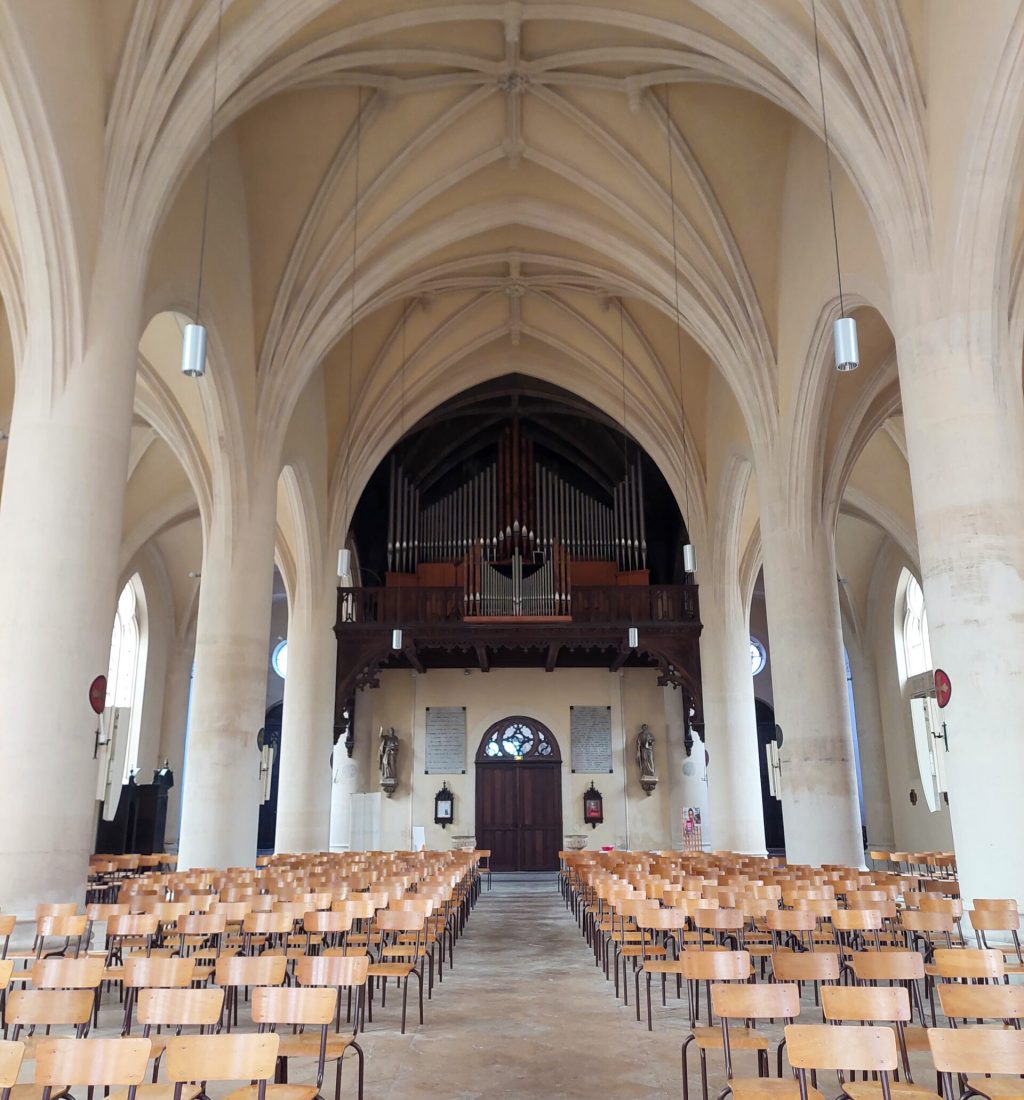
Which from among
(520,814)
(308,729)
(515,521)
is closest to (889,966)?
(308,729)

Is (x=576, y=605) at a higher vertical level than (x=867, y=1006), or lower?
higher

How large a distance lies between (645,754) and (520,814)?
349 cm

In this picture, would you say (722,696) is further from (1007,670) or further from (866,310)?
(1007,670)

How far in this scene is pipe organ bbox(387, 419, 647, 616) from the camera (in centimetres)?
2223

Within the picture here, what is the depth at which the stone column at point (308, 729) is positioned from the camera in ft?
64.3

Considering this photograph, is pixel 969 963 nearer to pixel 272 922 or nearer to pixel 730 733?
pixel 272 922

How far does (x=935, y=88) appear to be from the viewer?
395 inches

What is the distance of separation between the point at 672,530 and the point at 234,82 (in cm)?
1796

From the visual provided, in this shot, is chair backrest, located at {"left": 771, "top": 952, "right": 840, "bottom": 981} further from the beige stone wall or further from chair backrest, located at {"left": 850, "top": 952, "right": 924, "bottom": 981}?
the beige stone wall

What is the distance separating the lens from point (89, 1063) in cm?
325

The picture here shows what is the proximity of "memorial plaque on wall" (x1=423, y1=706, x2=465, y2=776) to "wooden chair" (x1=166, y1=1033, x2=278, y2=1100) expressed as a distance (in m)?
22.0

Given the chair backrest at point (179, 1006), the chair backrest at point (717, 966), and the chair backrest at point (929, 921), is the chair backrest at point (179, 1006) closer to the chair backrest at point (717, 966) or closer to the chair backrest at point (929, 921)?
the chair backrest at point (717, 966)

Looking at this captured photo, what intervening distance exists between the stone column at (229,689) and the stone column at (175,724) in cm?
1182

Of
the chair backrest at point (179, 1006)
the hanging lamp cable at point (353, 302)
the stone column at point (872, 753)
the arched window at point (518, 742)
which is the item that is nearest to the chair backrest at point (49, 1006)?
the chair backrest at point (179, 1006)
